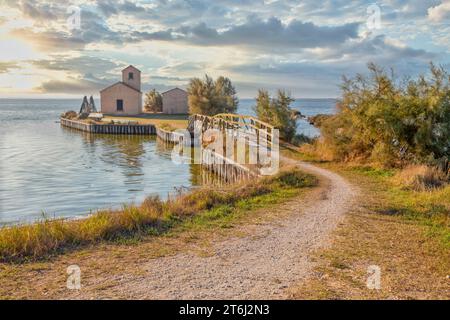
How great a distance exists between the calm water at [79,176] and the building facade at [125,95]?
19.4 meters

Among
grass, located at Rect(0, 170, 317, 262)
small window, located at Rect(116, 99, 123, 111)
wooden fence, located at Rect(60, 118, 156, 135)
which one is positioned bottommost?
grass, located at Rect(0, 170, 317, 262)

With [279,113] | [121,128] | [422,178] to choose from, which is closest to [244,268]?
[422,178]

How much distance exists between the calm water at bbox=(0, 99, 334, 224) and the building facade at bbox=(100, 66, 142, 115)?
19.4 m

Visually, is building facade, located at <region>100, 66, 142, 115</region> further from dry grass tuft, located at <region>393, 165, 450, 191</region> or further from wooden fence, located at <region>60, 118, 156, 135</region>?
dry grass tuft, located at <region>393, 165, 450, 191</region>

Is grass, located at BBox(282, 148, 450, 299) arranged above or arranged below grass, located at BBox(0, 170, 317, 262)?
below

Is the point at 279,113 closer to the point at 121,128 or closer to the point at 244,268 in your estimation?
the point at 244,268

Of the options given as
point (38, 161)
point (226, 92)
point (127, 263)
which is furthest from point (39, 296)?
point (226, 92)

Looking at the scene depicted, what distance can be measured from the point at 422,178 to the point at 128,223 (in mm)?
9811

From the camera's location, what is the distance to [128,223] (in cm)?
937

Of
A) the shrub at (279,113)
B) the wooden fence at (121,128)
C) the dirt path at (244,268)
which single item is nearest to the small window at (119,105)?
the wooden fence at (121,128)

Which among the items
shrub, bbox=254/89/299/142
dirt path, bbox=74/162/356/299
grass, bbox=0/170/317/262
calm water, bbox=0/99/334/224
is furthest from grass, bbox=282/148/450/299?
shrub, bbox=254/89/299/142

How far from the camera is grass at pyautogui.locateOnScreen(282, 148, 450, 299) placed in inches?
240

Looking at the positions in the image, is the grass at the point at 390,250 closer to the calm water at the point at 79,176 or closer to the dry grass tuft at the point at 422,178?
the dry grass tuft at the point at 422,178
